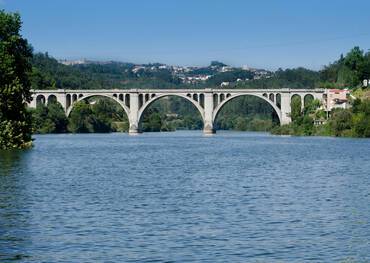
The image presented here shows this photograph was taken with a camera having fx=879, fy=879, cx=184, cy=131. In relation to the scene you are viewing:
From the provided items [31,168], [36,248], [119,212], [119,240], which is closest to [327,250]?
[119,240]

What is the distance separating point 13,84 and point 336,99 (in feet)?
254

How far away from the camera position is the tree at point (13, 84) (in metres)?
58.6

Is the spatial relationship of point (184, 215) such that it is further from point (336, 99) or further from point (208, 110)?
point (208, 110)

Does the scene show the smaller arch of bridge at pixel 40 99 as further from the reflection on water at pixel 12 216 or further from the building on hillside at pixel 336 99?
the reflection on water at pixel 12 216

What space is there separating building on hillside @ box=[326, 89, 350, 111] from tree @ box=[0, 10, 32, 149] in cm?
7159

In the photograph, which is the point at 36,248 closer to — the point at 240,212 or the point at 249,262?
the point at 249,262

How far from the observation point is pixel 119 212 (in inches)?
1011

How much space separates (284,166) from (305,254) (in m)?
28.7

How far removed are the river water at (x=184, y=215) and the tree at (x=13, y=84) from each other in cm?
1616

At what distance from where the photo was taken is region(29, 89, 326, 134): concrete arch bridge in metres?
138

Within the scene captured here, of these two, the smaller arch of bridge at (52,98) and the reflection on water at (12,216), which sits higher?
the smaller arch of bridge at (52,98)

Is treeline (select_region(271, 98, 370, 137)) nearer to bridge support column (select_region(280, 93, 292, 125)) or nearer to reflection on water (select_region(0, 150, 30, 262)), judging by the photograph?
bridge support column (select_region(280, 93, 292, 125))

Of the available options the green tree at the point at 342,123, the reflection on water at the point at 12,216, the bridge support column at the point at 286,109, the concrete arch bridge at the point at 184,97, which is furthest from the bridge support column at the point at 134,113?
the reflection on water at the point at 12,216

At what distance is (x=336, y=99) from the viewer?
12900 centimetres
